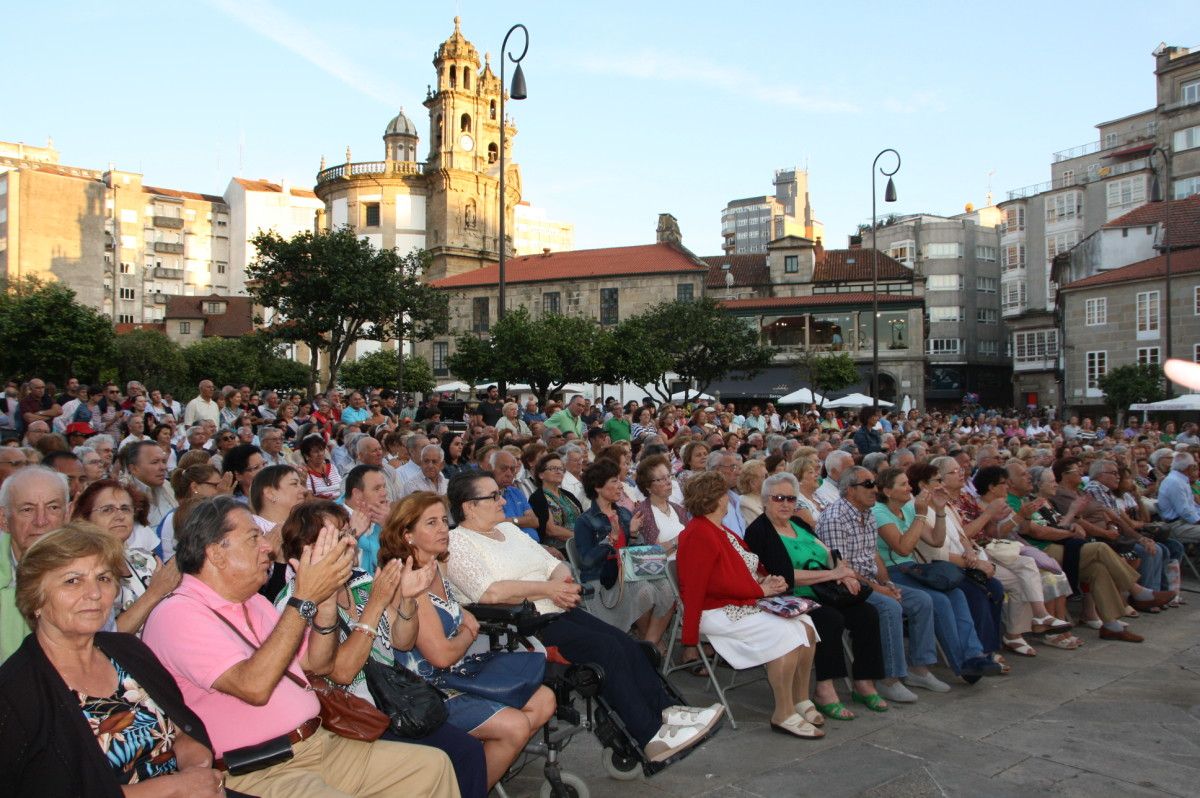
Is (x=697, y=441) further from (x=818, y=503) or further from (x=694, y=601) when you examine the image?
(x=694, y=601)

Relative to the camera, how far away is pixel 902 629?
6449mm

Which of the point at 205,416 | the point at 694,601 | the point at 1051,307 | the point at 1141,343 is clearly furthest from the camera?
the point at 1051,307

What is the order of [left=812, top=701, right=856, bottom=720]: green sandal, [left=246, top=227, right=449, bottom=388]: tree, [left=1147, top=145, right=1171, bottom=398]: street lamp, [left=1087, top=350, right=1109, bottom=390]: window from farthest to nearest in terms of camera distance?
[left=1087, top=350, right=1109, bottom=390]: window
[left=246, top=227, right=449, bottom=388]: tree
[left=1147, top=145, right=1171, bottom=398]: street lamp
[left=812, top=701, right=856, bottom=720]: green sandal

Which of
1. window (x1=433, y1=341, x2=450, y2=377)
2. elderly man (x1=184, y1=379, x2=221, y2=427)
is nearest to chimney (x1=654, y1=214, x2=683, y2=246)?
window (x1=433, y1=341, x2=450, y2=377)

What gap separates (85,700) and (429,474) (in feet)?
20.5

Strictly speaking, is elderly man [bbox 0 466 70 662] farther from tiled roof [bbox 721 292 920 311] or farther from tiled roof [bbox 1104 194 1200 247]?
tiled roof [bbox 721 292 920 311]

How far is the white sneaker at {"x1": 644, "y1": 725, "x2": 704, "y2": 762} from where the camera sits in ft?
15.6

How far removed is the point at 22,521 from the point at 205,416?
9777 mm

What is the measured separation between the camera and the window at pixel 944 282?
228 feet

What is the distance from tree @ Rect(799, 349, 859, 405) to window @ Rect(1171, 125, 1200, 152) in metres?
23.6

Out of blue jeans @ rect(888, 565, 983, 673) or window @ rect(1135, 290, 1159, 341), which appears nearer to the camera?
blue jeans @ rect(888, 565, 983, 673)

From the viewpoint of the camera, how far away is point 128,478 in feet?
23.4

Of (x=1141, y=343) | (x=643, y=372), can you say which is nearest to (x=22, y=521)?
(x=643, y=372)

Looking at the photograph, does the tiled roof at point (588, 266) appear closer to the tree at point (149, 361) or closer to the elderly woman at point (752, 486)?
the tree at point (149, 361)
